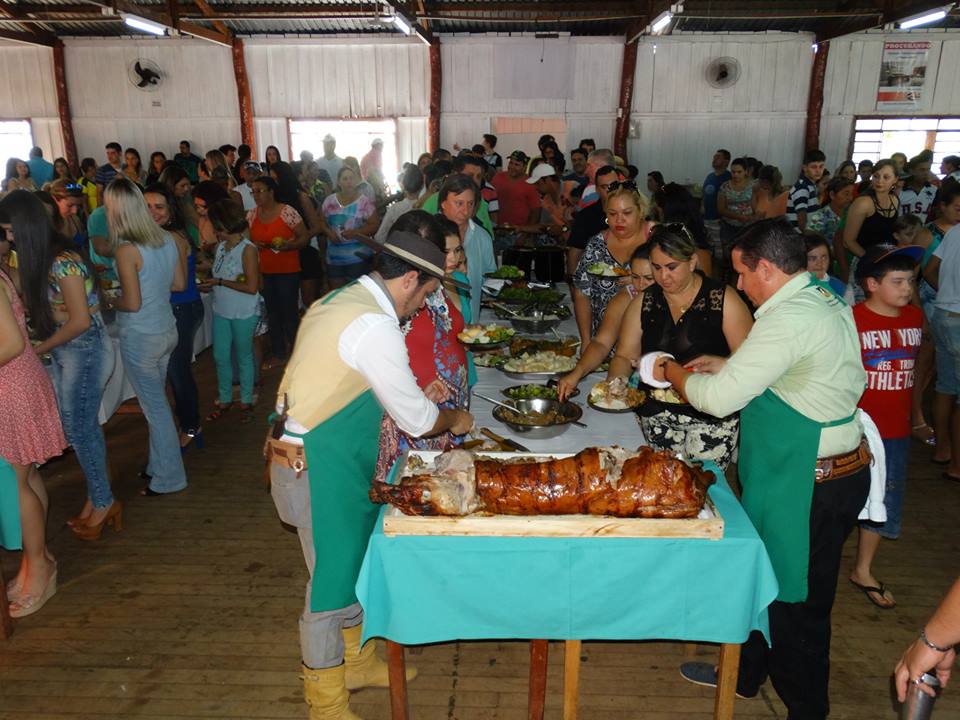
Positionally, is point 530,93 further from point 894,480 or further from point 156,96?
point 894,480

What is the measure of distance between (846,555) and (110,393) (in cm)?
462

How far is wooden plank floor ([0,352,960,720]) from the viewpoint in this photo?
2.85 m

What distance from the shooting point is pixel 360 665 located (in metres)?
2.96

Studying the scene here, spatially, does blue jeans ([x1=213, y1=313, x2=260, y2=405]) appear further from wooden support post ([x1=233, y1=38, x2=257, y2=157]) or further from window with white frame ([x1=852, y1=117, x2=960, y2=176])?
window with white frame ([x1=852, y1=117, x2=960, y2=176])

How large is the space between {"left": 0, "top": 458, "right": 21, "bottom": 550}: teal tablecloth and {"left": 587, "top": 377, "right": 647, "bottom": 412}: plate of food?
104 inches

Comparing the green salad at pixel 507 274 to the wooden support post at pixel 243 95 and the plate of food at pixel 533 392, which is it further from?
the wooden support post at pixel 243 95

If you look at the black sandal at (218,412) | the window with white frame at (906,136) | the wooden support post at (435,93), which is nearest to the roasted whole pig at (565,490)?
the black sandal at (218,412)

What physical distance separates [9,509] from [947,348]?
5.37 metres

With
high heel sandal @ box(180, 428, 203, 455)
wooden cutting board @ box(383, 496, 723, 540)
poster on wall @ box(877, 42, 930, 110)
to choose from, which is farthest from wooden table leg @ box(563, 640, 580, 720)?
poster on wall @ box(877, 42, 930, 110)

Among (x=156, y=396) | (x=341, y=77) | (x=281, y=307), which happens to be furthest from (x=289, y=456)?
(x=341, y=77)

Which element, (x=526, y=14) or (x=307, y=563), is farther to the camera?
(x=526, y=14)

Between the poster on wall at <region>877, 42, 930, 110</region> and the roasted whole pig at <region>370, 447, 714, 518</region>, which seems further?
the poster on wall at <region>877, 42, 930, 110</region>

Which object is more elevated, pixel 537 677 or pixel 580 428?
pixel 580 428

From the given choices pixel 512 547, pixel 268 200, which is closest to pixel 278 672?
pixel 512 547
